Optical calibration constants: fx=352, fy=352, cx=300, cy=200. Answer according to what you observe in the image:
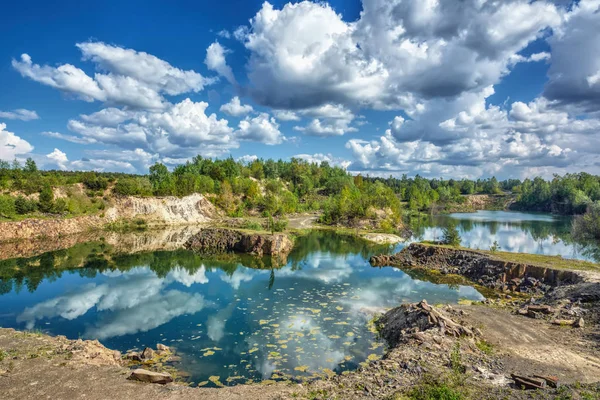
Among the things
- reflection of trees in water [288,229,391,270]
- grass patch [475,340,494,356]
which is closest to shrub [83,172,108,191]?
reflection of trees in water [288,229,391,270]

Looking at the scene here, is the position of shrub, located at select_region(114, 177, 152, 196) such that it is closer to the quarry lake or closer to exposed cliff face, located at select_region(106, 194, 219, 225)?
exposed cliff face, located at select_region(106, 194, 219, 225)

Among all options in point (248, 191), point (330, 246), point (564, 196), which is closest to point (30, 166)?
point (248, 191)

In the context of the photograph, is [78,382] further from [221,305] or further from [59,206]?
[59,206]

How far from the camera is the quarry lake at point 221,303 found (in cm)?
2045

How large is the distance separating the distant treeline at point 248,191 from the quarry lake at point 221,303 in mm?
31726

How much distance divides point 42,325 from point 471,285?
39.3m

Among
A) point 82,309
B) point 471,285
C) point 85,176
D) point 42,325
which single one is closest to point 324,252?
point 471,285

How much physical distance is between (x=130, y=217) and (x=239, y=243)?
45109 mm

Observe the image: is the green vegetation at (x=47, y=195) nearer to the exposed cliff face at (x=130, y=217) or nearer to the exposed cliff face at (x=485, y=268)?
the exposed cliff face at (x=130, y=217)

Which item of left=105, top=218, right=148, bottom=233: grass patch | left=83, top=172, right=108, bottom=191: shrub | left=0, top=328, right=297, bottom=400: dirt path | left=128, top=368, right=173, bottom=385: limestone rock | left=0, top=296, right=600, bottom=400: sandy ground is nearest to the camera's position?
left=0, top=328, right=297, bottom=400: dirt path

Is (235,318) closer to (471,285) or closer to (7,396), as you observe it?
(7,396)

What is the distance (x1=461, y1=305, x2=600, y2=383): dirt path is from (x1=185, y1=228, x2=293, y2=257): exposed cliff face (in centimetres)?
3340

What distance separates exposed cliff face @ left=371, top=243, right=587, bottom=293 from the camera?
34.4m

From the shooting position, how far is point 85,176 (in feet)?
296
